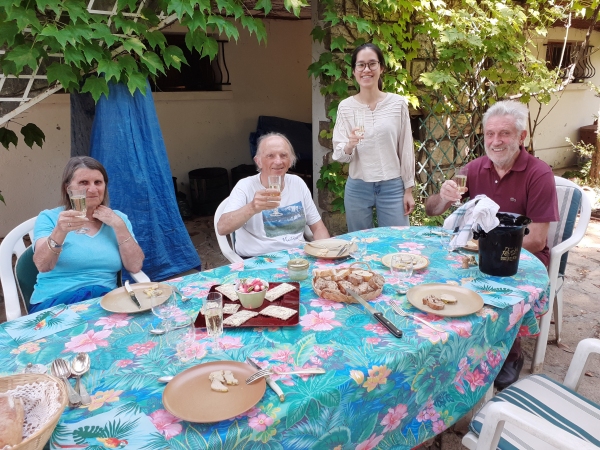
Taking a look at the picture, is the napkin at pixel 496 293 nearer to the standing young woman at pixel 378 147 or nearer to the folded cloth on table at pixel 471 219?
the folded cloth on table at pixel 471 219

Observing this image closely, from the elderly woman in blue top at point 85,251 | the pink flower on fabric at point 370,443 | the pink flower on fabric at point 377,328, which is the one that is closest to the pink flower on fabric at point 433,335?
the pink flower on fabric at point 377,328

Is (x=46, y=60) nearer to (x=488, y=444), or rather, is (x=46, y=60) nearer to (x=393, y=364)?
(x=393, y=364)

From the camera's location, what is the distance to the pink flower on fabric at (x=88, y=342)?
1.38m

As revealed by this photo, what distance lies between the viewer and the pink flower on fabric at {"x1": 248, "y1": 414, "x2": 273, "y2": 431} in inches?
41.7

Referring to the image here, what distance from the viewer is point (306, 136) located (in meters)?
6.57


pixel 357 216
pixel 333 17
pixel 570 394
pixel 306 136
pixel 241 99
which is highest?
pixel 333 17

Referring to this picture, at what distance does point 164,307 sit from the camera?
1596 mm

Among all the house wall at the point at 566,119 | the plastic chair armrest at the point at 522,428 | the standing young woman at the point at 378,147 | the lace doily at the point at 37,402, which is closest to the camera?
the lace doily at the point at 37,402

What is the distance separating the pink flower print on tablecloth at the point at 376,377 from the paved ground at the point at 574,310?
0.99 m

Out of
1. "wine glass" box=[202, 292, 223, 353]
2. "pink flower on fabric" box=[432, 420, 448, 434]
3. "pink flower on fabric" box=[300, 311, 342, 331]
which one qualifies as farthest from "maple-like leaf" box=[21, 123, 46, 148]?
"pink flower on fabric" box=[432, 420, 448, 434]

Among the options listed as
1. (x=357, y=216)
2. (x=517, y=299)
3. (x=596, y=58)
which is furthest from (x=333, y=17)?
(x=596, y=58)

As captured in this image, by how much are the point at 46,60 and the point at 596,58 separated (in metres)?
9.32

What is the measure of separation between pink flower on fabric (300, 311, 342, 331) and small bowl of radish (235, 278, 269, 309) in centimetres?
17

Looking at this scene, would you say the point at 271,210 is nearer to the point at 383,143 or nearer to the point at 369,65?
the point at 383,143
